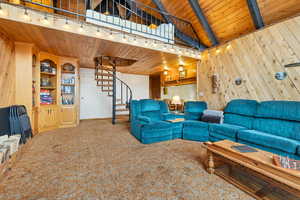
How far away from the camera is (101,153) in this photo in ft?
8.30

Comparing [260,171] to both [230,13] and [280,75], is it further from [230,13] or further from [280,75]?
[230,13]

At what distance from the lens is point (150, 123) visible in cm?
318

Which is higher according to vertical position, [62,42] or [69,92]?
[62,42]

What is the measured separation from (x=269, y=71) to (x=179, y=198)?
3.35 m

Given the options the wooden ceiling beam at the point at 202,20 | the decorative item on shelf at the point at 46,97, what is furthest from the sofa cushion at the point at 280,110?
the decorative item on shelf at the point at 46,97

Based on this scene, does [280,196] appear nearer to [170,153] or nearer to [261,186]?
[261,186]

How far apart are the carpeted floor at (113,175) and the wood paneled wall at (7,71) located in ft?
4.22

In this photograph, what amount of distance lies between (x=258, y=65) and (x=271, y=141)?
191 cm

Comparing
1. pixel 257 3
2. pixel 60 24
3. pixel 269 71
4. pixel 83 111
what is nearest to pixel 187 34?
pixel 257 3

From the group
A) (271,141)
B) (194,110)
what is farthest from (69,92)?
(271,141)

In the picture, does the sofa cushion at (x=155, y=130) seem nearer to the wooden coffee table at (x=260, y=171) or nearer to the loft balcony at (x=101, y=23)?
the wooden coffee table at (x=260, y=171)

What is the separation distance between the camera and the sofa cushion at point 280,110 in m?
2.32

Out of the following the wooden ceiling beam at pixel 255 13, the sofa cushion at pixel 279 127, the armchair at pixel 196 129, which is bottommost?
the armchair at pixel 196 129

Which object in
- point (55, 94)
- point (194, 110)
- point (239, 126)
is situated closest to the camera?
point (239, 126)
